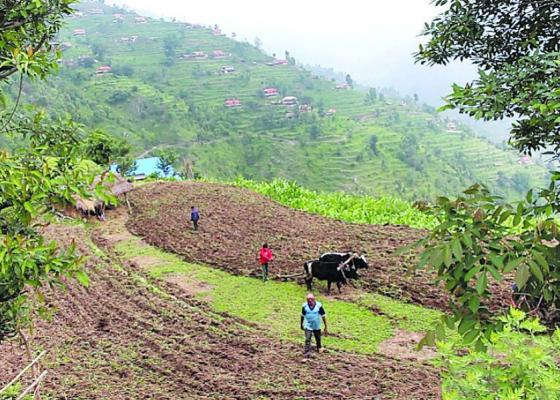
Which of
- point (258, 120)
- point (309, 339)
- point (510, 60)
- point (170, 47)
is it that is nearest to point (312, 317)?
point (309, 339)

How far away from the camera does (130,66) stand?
81.5 metres

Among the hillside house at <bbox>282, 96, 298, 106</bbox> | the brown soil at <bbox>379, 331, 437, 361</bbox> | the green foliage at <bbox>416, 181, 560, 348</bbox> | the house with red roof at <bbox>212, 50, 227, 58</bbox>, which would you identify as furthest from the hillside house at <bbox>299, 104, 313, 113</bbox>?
the green foliage at <bbox>416, 181, 560, 348</bbox>

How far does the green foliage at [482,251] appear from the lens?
298 cm

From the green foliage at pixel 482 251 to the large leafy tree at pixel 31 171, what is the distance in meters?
2.60

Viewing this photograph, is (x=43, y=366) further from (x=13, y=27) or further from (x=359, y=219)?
(x=359, y=219)

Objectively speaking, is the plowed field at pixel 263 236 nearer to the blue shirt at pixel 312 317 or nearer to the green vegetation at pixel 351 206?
the green vegetation at pixel 351 206

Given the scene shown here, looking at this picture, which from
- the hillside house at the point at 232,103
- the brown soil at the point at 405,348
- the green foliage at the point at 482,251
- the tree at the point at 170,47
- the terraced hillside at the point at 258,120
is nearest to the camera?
the green foliage at the point at 482,251

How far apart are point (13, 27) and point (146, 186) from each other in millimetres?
21148

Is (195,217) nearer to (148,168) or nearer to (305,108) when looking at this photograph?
(148,168)

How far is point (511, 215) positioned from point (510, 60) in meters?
2.03

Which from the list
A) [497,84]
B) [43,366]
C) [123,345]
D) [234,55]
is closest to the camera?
[497,84]

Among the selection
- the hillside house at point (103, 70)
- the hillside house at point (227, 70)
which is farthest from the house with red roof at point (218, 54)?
the hillside house at point (103, 70)

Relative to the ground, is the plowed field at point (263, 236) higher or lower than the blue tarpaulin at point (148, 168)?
higher

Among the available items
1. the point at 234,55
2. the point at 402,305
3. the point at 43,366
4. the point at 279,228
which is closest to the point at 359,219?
the point at 279,228
